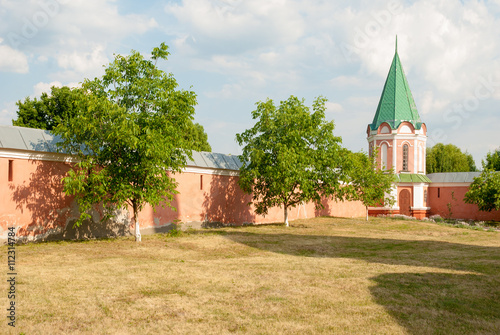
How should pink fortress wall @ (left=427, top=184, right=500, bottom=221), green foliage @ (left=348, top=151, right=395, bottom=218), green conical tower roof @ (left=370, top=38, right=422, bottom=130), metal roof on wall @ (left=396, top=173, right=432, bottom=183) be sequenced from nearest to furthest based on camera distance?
green foliage @ (left=348, top=151, right=395, bottom=218)
pink fortress wall @ (left=427, top=184, right=500, bottom=221)
metal roof on wall @ (left=396, top=173, right=432, bottom=183)
green conical tower roof @ (left=370, top=38, right=422, bottom=130)

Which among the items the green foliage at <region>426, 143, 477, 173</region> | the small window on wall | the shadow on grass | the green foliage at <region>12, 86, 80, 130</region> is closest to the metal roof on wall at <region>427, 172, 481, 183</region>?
the green foliage at <region>426, 143, 477, 173</region>

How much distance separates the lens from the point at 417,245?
51.1ft

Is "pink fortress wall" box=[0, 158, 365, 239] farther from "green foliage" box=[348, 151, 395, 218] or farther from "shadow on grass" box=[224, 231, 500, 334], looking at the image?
"green foliage" box=[348, 151, 395, 218]

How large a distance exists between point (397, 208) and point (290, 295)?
3254cm

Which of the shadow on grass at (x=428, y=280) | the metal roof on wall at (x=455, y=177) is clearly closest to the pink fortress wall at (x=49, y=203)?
the shadow on grass at (x=428, y=280)

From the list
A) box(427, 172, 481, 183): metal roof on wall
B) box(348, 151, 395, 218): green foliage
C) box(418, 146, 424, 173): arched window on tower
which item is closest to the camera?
box(348, 151, 395, 218): green foliage

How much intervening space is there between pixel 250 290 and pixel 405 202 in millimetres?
33718

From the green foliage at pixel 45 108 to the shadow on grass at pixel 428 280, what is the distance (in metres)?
18.5

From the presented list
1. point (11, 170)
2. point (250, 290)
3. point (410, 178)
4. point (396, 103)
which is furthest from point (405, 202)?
point (250, 290)

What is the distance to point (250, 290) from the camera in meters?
8.08

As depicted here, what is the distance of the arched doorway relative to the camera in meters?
38.8

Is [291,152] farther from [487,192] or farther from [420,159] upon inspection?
→ [420,159]

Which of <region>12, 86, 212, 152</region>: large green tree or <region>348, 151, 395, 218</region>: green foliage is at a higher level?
<region>12, 86, 212, 152</region>: large green tree

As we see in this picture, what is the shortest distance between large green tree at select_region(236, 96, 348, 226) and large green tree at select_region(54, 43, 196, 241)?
5.70 metres
